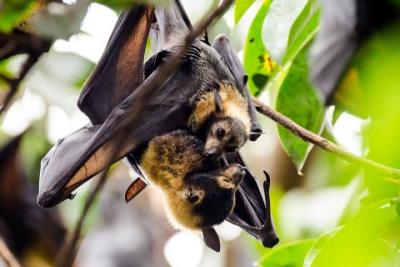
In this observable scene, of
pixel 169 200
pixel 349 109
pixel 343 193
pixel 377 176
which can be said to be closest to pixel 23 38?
pixel 349 109

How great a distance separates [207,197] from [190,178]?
6.0 inches

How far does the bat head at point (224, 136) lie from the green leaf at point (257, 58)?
7.1 inches

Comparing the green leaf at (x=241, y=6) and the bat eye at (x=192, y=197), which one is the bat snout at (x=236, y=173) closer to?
the bat eye at (x=192, y=197)

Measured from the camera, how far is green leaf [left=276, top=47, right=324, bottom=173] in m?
2.85

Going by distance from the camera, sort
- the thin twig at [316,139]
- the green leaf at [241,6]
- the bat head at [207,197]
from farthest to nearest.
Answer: the bat head at [207,197] < the green leaf at [241,6] < the thin twig at [316,139]

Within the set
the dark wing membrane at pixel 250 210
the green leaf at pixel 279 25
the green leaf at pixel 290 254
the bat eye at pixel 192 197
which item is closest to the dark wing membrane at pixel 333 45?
the green leaf at pixel 279 25

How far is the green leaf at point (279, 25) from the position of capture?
8.54 ft

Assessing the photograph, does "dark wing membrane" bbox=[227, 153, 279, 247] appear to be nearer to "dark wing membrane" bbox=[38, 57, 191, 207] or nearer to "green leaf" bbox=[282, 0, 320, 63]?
"dark wing membrane" bbox=[38, 57, 191, 207]

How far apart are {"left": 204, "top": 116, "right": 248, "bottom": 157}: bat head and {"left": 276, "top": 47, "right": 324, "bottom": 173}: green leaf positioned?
184mm

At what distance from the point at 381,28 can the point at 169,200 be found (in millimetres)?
1778

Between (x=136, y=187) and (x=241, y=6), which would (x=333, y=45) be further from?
(x=136, y=187)

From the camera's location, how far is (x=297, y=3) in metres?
2.65

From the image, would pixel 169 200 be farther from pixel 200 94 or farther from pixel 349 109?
pixel 349 109

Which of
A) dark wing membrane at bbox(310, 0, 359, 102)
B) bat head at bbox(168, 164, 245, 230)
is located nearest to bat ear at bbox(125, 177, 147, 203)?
bat head at bbox(168, 164, 245, 230)
